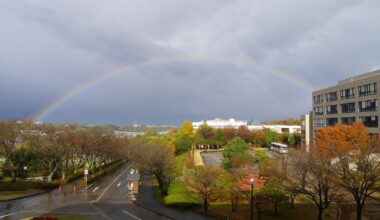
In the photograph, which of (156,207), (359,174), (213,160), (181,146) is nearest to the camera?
(359,174)

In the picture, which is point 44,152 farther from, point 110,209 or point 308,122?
point 308,122

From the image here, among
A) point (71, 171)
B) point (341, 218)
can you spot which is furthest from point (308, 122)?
point (341, 218)

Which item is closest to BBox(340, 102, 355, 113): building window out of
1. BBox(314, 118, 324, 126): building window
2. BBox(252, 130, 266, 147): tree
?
BBox(314, 118, 324, 126): building window

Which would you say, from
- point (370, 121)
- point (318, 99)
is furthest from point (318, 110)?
point (370, 121)

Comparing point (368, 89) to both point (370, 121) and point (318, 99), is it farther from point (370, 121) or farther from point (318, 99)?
point (318, 99)

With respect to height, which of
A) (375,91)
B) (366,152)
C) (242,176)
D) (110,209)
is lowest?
(110,209)

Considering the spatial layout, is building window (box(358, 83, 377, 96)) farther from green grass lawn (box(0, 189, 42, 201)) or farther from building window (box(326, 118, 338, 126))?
green grass lawn (box(0, 189, 42, 201))

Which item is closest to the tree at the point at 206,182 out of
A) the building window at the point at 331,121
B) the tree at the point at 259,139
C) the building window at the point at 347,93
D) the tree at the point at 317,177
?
the tree at the point at 317,177
